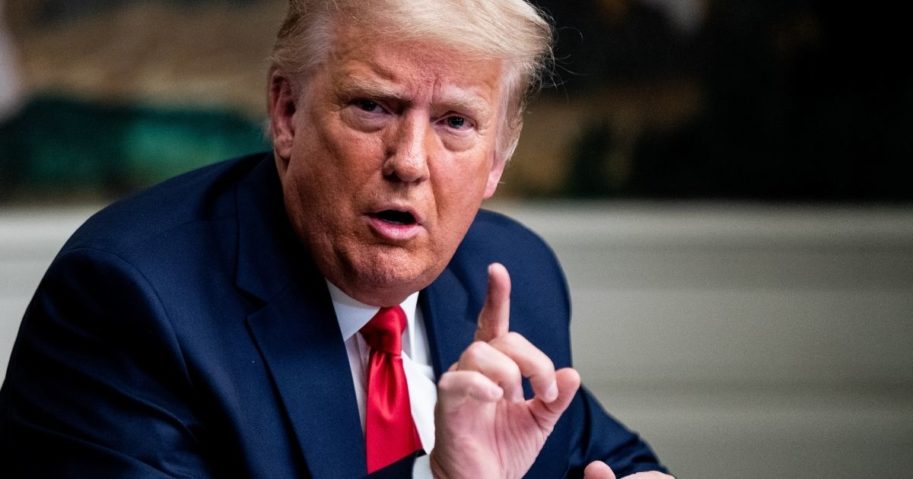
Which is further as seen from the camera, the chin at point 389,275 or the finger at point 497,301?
the chin at point 389,275

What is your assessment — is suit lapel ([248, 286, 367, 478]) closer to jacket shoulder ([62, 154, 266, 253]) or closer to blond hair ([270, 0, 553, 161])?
jacket shoulder ([62, 154, 266, 253])

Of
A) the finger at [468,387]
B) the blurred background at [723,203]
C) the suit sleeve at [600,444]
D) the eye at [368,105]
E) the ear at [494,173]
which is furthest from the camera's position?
the blurred background at [723,203]

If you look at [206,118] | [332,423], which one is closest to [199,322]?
[332,423]

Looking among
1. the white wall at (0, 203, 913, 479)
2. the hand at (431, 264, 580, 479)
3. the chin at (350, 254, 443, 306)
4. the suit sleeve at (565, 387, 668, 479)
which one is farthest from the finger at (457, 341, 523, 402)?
the white wall at (0, 203, 913, 479)

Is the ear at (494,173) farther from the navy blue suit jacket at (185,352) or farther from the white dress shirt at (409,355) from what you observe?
the navy blue suit jacket at (185,352)

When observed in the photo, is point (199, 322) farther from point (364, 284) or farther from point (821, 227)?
point (821, 227)

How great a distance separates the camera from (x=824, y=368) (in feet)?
15.7

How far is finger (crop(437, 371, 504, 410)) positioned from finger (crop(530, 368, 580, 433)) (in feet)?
0.44

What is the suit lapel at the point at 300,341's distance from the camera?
195cm

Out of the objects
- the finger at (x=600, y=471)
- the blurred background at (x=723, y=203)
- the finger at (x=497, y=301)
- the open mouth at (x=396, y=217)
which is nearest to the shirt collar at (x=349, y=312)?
the open mouth at (x=396, y=217)

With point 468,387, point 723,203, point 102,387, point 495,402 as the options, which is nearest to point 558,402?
point 495,402

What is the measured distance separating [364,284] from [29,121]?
282 centimetres

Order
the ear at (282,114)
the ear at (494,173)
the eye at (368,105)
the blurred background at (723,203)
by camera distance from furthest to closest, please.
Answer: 1. the blurred background at (723,203)
2. the ear at (494,173)
3. the ear at (282,114)
4. the eye at (368,105)

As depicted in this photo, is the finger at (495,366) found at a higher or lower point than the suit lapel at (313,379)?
higher
